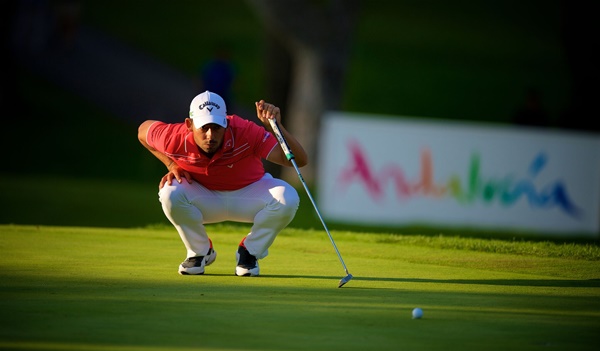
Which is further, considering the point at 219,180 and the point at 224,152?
the point at 219,180

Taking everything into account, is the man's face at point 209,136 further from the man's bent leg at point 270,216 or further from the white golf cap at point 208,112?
the man's bent leg at point 270,216

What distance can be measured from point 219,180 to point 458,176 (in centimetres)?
594

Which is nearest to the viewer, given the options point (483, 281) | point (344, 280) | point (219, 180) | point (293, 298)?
point (293, 298)

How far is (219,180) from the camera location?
902 cm

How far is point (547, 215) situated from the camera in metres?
14.3

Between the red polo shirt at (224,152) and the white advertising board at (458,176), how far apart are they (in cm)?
554

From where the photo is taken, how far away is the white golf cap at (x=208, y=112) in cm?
851

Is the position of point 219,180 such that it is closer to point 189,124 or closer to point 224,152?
point 224,152

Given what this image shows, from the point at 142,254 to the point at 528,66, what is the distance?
32334mm

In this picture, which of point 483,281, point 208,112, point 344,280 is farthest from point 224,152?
point 483,281

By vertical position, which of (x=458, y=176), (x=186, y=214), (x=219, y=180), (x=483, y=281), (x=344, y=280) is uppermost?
(x=458, y=176)

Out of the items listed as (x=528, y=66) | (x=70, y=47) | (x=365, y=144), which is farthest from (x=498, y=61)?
(x=365, y=144)

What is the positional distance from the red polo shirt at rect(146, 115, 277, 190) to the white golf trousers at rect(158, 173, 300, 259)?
9cm

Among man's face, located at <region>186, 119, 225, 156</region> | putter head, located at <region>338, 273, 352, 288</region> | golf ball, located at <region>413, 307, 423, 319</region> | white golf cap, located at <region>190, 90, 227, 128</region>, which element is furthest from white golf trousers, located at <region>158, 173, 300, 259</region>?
golf ball, located at <region>413, 307, 423, 319</region>
